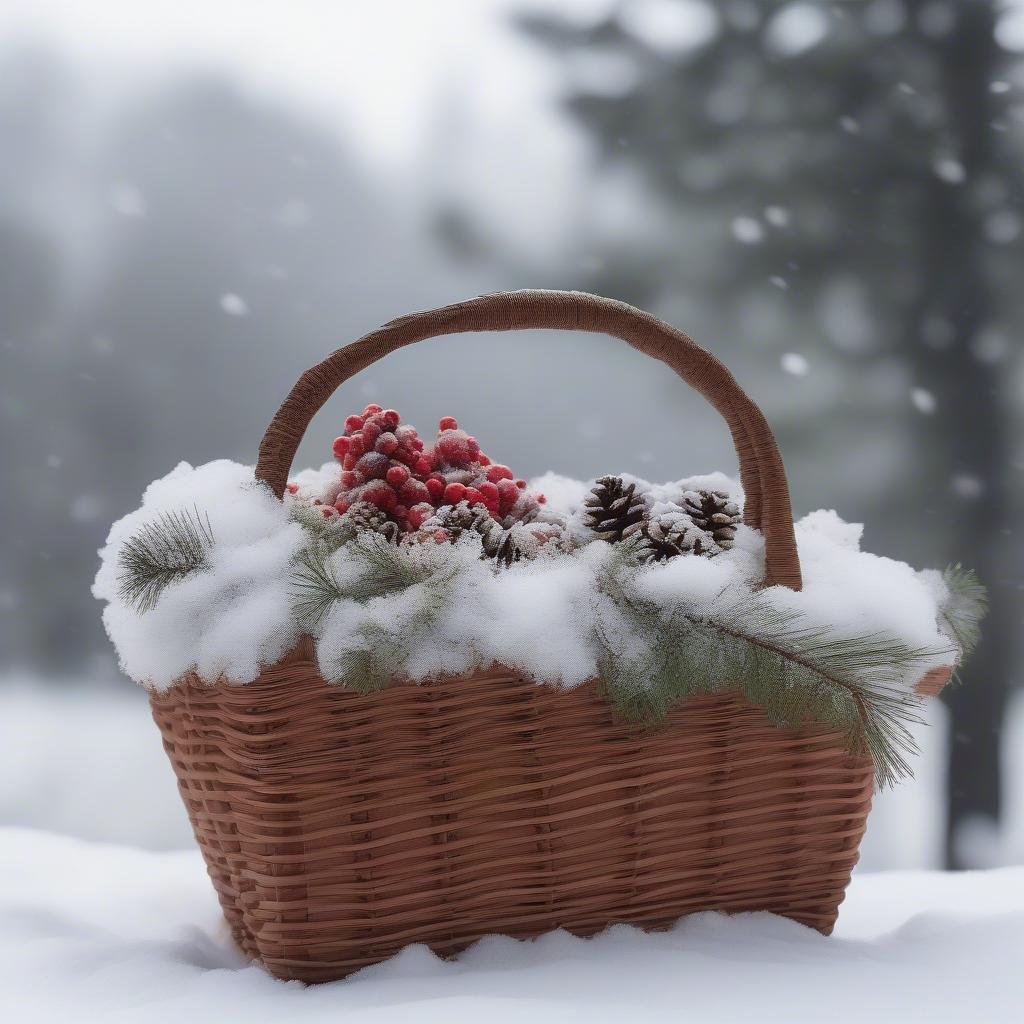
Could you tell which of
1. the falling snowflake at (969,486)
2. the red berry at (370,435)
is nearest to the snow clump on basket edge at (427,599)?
the red berry at (370,435)

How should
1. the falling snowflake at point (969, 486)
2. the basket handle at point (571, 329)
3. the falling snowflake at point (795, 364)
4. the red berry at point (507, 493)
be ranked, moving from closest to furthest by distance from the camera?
the basket handle at point (571, 329) < the red berry at point (507, 493) < the falling snowflake at point (969, 486) < the falling snowflake at point (795, 364)

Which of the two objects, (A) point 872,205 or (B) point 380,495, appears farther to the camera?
(A) point 872,205

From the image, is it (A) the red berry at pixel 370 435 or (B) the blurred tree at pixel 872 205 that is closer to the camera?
(A) the red berry at pixel 370 435

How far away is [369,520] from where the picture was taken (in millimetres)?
766

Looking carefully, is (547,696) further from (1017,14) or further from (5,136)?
(5,136)

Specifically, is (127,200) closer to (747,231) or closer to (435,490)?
(747,231)

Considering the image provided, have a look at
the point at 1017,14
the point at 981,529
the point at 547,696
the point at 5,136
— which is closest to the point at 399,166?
the point at 5,136

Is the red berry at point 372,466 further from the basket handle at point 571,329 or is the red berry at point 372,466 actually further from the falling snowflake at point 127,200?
the falling snowflake at point 127,200

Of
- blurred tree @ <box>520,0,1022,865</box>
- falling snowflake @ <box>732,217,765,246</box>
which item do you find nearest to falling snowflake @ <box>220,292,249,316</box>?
blurred tree @ <box>520,0,1022,865</box>

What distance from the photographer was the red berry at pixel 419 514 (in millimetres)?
771

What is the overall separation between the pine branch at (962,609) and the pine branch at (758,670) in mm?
247

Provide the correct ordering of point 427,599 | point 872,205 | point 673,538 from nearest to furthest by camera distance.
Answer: point 427,599
point 673,538
point 872,205

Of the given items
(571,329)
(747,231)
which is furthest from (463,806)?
(747,231)

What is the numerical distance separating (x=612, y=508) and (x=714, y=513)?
8cm
